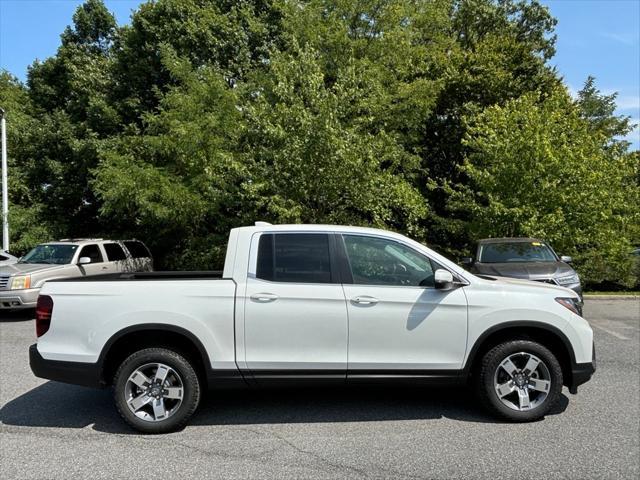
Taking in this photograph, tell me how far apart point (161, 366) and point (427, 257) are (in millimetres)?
2622

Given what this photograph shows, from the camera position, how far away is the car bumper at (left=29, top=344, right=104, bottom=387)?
441cm

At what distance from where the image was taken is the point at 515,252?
10.6 m

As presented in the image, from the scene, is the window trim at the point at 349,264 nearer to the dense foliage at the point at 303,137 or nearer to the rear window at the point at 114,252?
the dense foliage at the point at 303,137

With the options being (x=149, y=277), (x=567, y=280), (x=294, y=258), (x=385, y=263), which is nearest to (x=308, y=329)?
(x=294, y=258)

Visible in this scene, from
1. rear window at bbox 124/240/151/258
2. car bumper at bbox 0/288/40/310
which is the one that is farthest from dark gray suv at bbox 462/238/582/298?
rear window at bbox 124/240/151/258

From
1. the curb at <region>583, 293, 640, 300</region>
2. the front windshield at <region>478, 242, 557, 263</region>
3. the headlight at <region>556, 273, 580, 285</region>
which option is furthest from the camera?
the curb at <region>583, 293, 640, 300</region>

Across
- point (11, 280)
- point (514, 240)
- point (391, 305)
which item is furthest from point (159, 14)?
point (391, 305)

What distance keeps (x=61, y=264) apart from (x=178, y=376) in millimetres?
8234

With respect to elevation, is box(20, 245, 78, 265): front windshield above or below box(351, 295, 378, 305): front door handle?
below

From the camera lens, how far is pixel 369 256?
4.79 m

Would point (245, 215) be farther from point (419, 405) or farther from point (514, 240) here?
point (419, 405)

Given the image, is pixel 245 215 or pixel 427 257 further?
pixel 245 215

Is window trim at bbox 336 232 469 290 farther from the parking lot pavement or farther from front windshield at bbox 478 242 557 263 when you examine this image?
front windshield at bbox 478 242 557 263

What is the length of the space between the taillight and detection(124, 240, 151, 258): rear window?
9.76 metres
